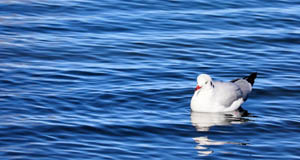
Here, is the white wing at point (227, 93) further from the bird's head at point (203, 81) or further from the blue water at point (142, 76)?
the blue water at point (142, 76)

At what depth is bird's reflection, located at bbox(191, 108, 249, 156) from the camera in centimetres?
1155

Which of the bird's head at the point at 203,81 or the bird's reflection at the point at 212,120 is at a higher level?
the bird's head at the point at 203,81

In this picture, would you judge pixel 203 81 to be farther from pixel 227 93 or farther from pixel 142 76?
pixel 142 76

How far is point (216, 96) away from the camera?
45.2 ft

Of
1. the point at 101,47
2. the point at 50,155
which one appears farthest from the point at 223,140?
the point at 101,47

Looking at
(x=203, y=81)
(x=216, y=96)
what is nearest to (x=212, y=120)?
(x=216, y=96)

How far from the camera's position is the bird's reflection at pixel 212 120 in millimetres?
11555

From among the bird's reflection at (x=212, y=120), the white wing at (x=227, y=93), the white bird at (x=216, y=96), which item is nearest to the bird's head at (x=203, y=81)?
the white bird at (x=216, y=96)

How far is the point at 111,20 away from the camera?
20.5m

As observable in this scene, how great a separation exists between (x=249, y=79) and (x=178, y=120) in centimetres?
258

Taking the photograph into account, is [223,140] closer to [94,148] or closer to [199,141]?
[199,141]

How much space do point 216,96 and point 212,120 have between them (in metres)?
0.78

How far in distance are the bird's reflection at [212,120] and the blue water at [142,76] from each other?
37mm

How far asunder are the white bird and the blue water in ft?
0.92
